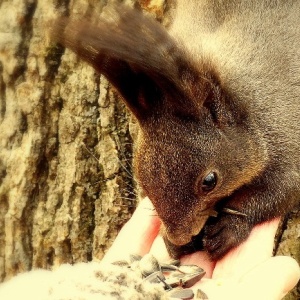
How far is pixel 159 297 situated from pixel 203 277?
11.7 inches

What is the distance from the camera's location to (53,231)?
252cm

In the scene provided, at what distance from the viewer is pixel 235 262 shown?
1887 mm

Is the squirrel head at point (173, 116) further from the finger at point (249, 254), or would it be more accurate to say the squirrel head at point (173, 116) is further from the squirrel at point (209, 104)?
the finger at point (249, 254)

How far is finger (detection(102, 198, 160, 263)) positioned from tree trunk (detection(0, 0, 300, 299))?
0.81 ft

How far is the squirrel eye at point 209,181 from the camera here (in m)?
1.94

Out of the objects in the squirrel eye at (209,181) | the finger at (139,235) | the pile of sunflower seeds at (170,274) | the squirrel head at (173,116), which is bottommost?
the pile of sunflower seeds at (170,274)

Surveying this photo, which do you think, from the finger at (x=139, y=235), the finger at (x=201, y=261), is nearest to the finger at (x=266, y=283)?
the finger at (x=201, y=261)

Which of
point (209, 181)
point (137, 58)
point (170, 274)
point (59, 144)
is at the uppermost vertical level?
point (137, 58)

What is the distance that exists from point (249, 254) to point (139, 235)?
40cm

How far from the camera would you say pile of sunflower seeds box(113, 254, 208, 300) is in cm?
173

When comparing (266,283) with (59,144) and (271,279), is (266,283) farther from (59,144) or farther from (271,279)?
(59,144)

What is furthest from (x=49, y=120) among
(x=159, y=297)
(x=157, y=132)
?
(x=159, y=297)

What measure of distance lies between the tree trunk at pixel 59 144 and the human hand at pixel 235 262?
0.28 m

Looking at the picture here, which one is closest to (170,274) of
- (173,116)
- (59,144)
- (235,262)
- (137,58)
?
(235,262)
